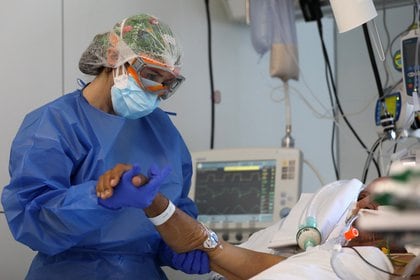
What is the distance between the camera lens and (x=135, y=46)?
1727mm

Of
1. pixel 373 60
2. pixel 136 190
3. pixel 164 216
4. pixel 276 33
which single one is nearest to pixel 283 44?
pixel 276 33

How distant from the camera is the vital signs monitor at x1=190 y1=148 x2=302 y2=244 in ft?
7.80

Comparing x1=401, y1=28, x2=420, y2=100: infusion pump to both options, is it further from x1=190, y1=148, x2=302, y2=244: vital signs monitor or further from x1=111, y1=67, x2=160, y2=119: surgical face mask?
x1=111, y1=67, x2=160, y2=119: surgical face mask

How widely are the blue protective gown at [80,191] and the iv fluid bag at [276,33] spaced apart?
94 cm

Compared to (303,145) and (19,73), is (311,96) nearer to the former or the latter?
(303,145)

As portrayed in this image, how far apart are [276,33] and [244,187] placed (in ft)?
2.39

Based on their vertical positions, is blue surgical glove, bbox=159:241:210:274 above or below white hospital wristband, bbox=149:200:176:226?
below

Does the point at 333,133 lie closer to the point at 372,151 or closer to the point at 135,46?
the point at 372,151

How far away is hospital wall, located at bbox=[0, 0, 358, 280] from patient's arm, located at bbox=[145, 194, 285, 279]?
78 cm

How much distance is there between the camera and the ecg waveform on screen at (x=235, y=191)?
7.95 feet

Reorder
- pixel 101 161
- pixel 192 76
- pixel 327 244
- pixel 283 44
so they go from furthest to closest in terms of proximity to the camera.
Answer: pixel 192 76, pixel 283 44, pixel 101 161, pixel 327 244

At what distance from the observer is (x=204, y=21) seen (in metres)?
3.06

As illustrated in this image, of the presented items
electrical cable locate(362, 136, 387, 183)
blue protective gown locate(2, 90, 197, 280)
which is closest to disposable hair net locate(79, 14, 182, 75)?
blue protective gown locate(2, 90, 197, 280)

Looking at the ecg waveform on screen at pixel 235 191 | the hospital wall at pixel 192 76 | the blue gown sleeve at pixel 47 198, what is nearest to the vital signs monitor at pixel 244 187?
the ecg waveform on screen at pixel 235 191
